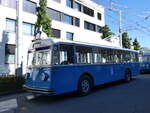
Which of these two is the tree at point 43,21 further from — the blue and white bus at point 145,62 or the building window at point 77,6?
the building window at point 77,6

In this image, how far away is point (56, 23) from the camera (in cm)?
2589

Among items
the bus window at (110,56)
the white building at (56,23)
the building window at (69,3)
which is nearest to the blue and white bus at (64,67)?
the bus window at (110,56)

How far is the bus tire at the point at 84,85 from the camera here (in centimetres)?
848

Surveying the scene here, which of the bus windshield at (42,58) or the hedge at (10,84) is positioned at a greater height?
the bus windshield at (42,58)

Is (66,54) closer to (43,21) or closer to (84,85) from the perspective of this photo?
(84,85)

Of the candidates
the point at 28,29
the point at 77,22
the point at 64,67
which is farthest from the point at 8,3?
the point at 64,67

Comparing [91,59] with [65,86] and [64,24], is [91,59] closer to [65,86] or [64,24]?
[65,86]

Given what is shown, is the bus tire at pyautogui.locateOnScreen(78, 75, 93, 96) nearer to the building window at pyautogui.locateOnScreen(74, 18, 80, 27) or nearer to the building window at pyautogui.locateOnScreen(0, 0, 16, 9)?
the building window at pyautogui.locateOnScreen(0, 0, 16, 9)

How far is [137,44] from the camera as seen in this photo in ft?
169

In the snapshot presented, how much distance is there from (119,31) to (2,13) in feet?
54.2

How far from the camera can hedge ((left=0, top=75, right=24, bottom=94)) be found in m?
9.77

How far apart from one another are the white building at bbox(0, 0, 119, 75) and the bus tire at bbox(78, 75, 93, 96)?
9.39 ft

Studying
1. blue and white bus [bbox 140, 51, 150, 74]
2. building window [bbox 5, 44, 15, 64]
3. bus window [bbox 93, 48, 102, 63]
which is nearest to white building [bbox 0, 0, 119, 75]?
building window [bbox 5, 44, 15, 64]

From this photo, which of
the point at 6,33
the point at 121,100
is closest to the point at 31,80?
the point at 121,100
